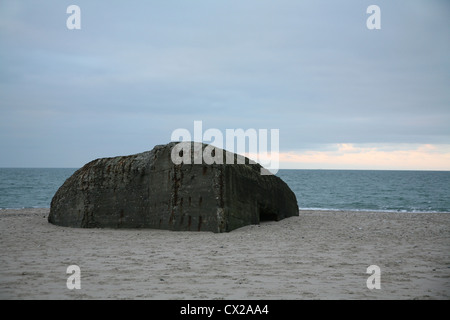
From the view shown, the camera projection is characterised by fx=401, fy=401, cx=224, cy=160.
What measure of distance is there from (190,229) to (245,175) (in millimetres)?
2119

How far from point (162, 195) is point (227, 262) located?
4451 mm

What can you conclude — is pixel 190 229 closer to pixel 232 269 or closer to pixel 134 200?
pixel 134 200

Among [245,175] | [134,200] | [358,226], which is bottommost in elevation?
[358,226]

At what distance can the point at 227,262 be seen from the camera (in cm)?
684

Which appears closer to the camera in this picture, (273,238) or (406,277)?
(406,277)

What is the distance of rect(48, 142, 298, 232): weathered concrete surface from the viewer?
1035cm

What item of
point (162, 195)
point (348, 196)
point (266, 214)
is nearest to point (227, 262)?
point (162, 195)

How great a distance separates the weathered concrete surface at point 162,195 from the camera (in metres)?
10.4

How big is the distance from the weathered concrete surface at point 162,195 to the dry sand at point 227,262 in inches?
20.9

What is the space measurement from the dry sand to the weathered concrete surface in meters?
0.53

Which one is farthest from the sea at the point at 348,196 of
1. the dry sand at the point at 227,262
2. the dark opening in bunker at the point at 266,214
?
the dry sand at the point at 227,262
